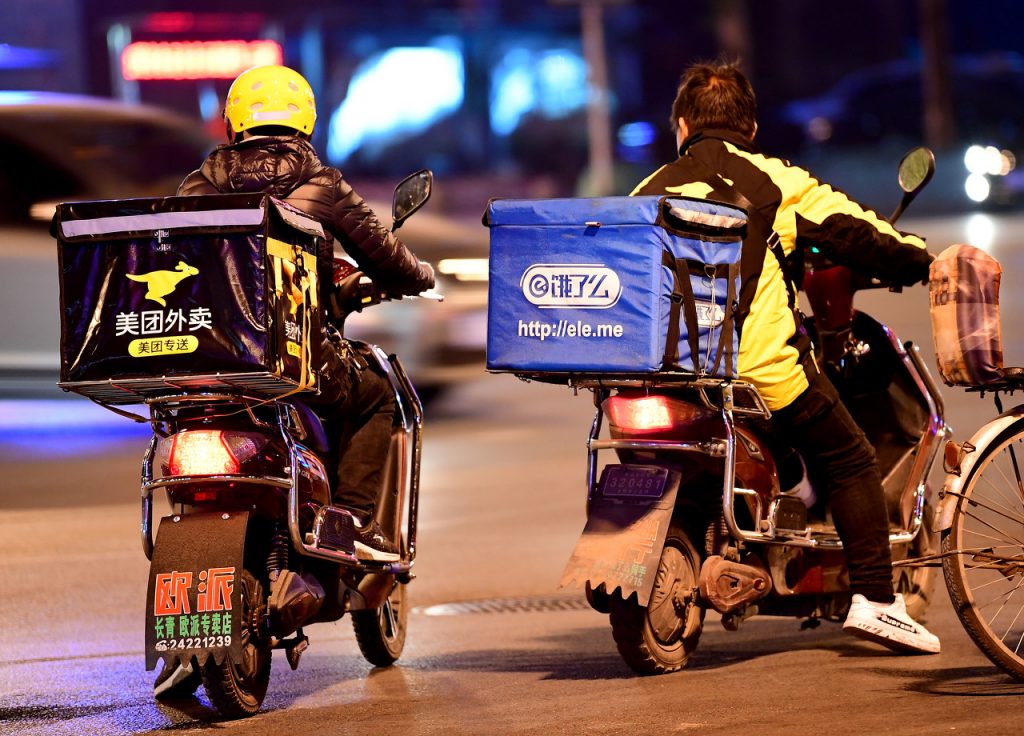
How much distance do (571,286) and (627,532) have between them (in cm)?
78

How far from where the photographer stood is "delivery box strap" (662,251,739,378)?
217 inches

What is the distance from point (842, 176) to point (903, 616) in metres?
Answer: 23.8

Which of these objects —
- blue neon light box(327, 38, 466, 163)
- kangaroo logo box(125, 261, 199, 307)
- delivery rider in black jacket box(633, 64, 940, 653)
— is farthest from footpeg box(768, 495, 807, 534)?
blue neon light box(327, 38, 466, 163)

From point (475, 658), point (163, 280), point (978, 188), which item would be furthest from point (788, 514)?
point (978, 188)

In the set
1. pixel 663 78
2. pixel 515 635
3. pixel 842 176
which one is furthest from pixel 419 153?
pixel 515 635

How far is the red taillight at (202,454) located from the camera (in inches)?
205

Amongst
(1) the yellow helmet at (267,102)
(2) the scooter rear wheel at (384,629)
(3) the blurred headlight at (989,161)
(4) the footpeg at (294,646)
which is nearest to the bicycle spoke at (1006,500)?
(2) the scooter rear wheel at (384,629)

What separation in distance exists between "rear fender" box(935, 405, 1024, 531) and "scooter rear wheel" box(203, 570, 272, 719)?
83.0 inches

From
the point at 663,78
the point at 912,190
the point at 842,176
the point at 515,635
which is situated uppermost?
the point at 663,78

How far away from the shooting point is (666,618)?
19.2 ft

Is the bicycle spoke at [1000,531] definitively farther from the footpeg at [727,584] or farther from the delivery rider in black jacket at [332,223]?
the delivery rider in black jacket at [332,223]

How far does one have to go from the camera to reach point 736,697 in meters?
5.53

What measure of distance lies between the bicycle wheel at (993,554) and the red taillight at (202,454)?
2.21 metres

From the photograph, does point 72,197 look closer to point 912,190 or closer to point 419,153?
point 912,190
